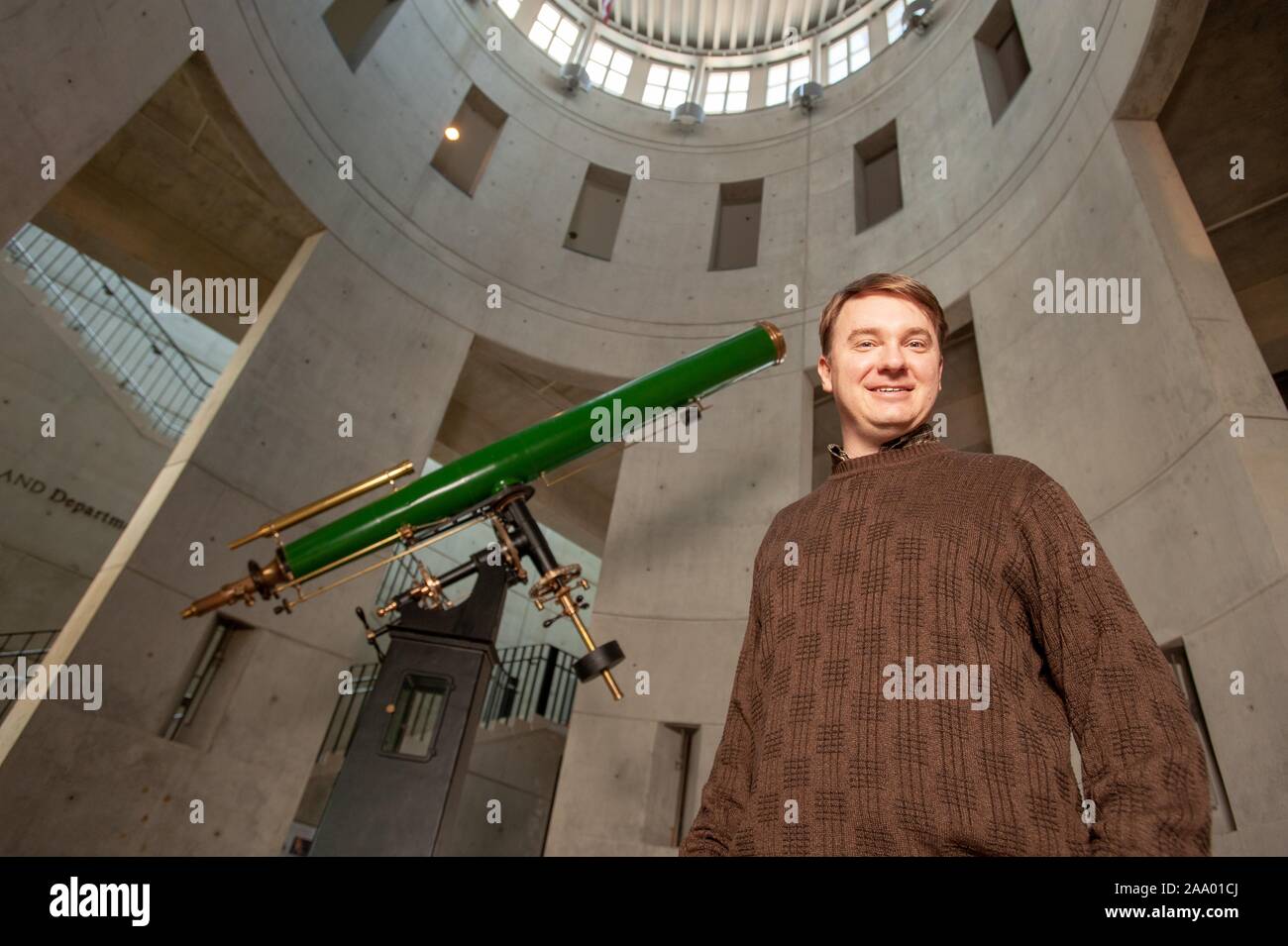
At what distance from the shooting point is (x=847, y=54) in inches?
422

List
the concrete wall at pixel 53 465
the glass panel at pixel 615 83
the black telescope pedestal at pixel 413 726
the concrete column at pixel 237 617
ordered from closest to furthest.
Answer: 1. the black telescope pedestal at pixel 413 726
2. the concrete column at pixel 237 617
3. the concrete wall at pixel 53 465
4. the glass panel at pixel 615 83

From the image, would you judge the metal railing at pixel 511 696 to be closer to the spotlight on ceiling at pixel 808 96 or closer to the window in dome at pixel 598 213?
the window in dome at pixel 598 213

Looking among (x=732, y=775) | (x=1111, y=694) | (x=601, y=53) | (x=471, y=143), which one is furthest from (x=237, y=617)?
(x=601, y=53)

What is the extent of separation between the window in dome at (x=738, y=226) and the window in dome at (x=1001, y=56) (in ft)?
9.91

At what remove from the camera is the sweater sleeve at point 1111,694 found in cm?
88

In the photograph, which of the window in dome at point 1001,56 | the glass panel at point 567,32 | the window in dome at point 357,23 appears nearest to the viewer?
the window in dome at point 1001,56

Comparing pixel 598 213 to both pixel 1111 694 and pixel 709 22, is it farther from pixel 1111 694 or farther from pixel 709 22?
pixel 1111 694

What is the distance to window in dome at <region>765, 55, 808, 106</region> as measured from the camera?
11148mm

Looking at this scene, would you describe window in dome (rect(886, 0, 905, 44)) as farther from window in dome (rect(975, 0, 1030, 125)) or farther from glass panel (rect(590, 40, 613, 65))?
glass panel (rect(590, 40, 613, 65))

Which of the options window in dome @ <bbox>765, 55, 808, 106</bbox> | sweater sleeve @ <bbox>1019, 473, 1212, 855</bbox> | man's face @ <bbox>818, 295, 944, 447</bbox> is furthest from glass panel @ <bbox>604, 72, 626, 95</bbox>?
sweater sleeve @ <bbox>1019, 473, 1212, 855</bbox>

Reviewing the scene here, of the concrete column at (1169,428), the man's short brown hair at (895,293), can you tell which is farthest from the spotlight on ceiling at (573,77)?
the man's short brown hair at (895,293)

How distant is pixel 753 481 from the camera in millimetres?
7121
